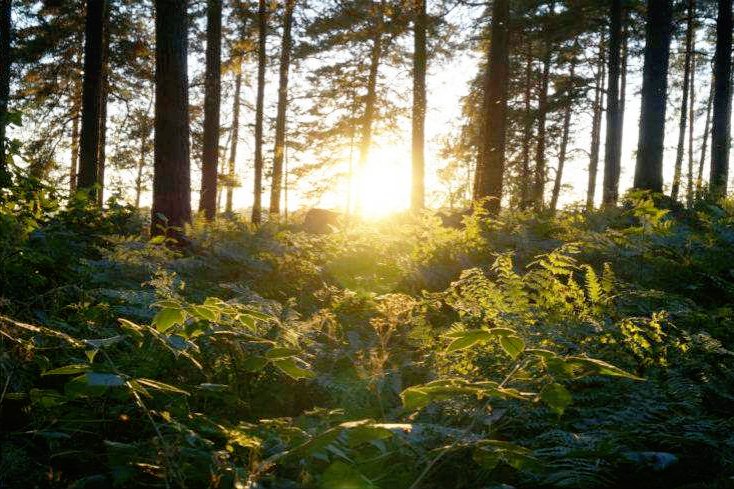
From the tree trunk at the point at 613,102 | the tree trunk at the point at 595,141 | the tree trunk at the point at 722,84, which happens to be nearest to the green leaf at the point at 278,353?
the tree trunk at the point at 722,84

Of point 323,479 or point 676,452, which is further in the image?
point 676,452

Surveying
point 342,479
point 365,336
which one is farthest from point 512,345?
point 365,336

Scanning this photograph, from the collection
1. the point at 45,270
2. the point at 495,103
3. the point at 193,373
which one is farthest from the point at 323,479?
the point at 495,103

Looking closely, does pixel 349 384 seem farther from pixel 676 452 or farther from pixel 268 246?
pixel 268 246

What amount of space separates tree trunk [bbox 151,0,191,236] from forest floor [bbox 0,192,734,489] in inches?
98.6

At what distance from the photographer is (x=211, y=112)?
13.3 metres

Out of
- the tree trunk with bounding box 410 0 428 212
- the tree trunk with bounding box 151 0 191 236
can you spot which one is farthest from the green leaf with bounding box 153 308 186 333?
A: the tree trunk with bounding box 410 0 428 212

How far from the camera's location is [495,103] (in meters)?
9.08

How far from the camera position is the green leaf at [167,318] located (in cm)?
150

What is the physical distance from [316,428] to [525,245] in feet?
12.6

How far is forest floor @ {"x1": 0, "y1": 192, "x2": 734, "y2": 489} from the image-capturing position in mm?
1368

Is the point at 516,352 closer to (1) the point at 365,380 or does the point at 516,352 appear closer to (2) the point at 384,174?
(1) the point at 365,380

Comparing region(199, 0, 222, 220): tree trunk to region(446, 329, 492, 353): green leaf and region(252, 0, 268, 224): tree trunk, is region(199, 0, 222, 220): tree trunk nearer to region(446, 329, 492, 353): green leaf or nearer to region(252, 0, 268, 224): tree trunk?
region(252, 0, 268, 224): tree trunk

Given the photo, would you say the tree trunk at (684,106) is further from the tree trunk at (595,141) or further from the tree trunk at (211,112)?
the tree trunk at (211,112)
